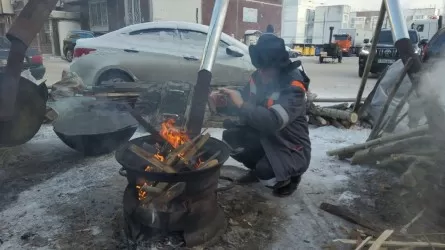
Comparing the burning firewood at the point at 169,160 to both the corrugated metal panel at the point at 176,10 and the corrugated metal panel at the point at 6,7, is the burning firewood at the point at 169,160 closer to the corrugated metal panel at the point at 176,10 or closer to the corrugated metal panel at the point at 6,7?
the corrugated metal panel at the point at 176,10

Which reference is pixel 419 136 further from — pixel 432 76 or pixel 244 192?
pixel 244 192

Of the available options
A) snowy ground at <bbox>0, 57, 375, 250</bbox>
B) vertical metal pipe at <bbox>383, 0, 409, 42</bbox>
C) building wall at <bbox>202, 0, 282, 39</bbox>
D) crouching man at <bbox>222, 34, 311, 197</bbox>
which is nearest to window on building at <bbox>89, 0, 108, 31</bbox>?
building wall at <bbox>202, 0, 282, 39</bbox>

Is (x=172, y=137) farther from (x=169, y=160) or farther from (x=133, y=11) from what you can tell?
(x=133, y=11)

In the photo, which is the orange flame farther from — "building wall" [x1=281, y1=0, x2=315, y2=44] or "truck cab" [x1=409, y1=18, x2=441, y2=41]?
"building wall" [x1=281, y1=0, x2=315, y2=44]

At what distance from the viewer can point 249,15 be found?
3281 cm

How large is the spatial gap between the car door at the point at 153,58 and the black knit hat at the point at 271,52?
4.42m

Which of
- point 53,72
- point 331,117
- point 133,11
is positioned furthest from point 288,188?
point 133,11

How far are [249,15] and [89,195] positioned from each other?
31656 millimetres

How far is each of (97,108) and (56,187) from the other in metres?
1.49

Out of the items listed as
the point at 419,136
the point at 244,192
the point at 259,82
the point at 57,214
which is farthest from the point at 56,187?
the point at 419,136

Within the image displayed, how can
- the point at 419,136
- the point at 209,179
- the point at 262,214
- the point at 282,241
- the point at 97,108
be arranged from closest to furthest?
the point at 209,179 < the point at 282,241 < the point at 262,214 < the point at 419,136 < the point at 97,108

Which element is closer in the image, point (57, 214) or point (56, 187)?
point (57, 214)

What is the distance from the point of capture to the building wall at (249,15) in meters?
31.2

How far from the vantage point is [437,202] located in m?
3.05
